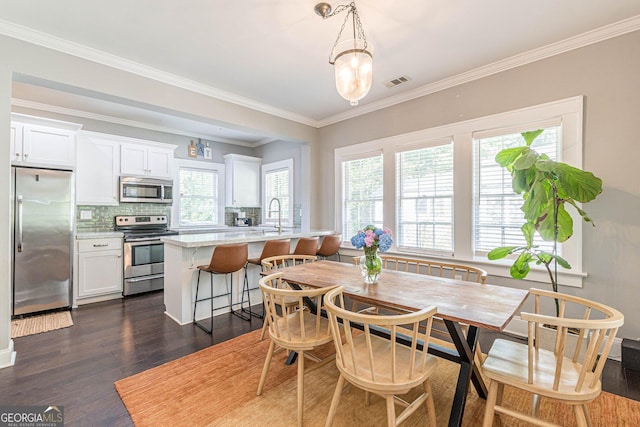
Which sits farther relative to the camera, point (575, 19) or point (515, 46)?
point (515, 46)

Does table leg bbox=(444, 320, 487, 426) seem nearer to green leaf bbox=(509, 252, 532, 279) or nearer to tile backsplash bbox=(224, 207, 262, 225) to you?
green leaf bbox=(509, 252, 532, 279)

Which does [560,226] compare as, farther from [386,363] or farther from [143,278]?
[143,278]

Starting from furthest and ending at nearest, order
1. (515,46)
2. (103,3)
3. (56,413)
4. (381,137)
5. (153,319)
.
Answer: (381,137), (153,319), (515,46), (103,3), (56,413)

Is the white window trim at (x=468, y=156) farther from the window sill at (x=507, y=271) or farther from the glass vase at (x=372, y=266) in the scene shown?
Result: the glass vase at (x=372, y=266)

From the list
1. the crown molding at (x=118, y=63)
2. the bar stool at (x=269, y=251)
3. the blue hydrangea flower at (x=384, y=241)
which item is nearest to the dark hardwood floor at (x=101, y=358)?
the bar stool at (x=269, y=251)

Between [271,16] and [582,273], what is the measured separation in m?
3.47

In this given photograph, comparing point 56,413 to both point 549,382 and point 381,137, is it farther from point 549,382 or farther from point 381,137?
point 381,137

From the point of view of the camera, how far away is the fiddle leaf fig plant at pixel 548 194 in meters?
2.29

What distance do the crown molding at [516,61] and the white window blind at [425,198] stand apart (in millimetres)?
687

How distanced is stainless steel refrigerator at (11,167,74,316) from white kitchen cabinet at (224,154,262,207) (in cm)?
279

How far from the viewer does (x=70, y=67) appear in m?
2.68

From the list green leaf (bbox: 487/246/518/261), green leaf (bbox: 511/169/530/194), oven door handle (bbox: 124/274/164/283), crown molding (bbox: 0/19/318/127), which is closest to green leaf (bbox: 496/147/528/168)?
green leaf (bbox: 511/169/530/194)

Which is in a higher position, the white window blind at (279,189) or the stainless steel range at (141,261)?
the white window blind at (279,189)

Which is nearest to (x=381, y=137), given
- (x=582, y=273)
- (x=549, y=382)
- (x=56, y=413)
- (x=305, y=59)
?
(x=305, y=59)
